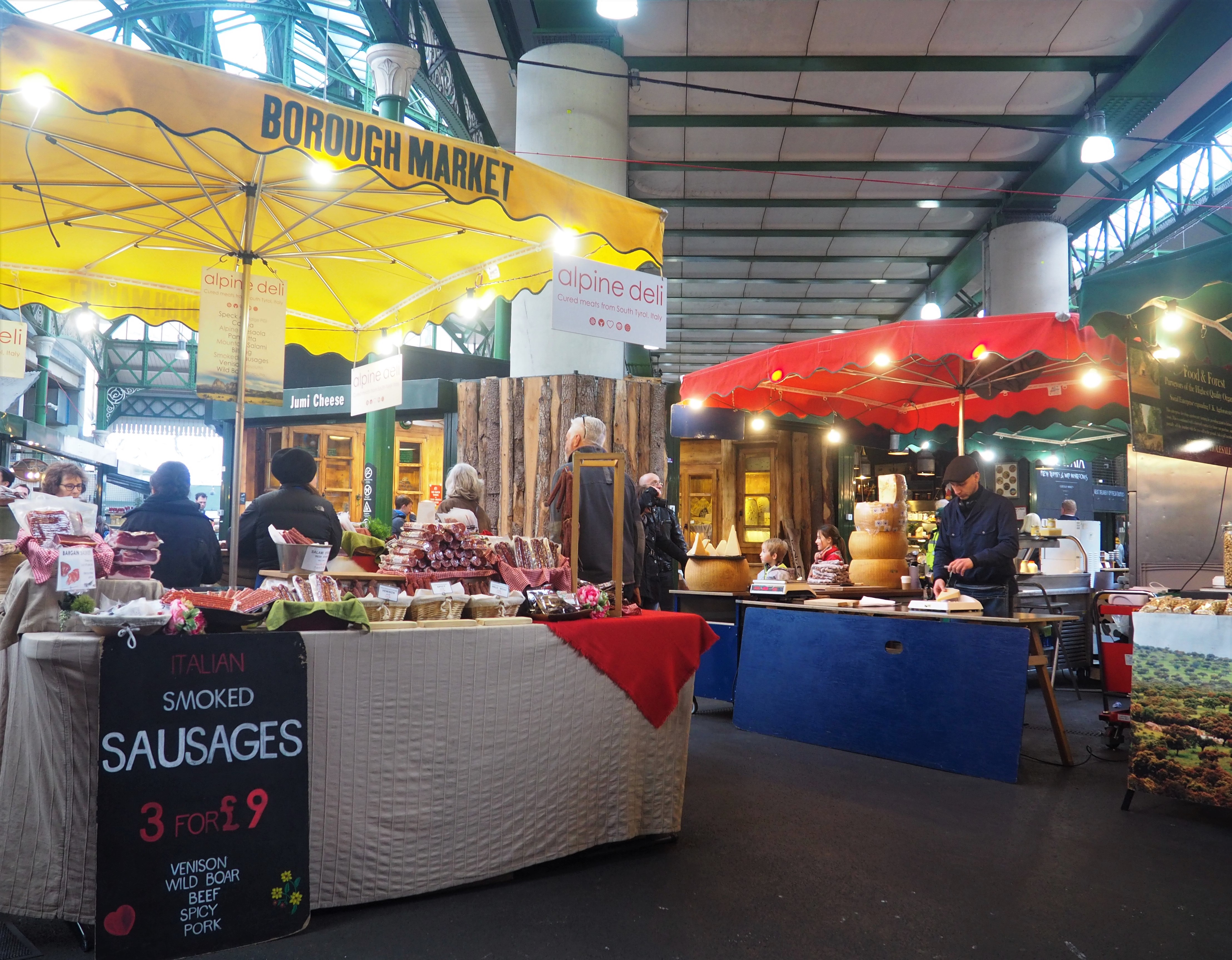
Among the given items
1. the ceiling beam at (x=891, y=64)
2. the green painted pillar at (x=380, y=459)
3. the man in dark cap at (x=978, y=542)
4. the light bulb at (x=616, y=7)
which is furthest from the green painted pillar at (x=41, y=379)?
the man in dark cap at (x=978, y=542)

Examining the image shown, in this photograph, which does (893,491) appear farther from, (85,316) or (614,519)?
(85,316)

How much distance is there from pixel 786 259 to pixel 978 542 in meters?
9.13

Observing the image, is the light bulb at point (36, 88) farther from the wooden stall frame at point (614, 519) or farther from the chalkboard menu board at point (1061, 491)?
the chalkboard menu board at point (1061, 491)

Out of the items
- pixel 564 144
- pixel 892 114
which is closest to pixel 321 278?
pixel 564 144

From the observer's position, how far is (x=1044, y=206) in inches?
455

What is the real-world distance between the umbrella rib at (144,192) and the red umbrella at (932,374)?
12.0 ft

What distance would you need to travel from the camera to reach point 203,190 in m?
4.21

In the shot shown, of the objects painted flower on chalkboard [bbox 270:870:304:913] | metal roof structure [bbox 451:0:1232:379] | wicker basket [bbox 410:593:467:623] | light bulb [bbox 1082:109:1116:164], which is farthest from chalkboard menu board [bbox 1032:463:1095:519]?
→ painted flower on chalkboard [bbox 270:870:304:913]

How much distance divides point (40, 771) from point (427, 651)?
1111mm

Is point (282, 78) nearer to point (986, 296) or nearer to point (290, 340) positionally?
point (290, 340)

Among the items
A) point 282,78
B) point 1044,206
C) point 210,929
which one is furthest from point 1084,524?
point 282,78

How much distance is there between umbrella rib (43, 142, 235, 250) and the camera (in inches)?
159

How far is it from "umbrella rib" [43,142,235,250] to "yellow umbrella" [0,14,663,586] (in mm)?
18

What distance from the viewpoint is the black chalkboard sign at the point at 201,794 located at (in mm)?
2330
